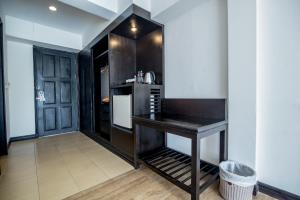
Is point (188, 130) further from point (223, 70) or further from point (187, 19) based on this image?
point (187, 19)

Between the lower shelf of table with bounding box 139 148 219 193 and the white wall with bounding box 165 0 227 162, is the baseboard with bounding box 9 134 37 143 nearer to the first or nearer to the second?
the lower shelf of table with bounding box 139 148 219 193

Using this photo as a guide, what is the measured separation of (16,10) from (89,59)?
55.4 inches

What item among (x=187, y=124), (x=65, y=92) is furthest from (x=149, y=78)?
(x=65, y=92)

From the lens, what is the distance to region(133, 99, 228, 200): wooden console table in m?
1.20

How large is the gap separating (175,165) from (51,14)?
3363mm

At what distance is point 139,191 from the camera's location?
142 centimetres

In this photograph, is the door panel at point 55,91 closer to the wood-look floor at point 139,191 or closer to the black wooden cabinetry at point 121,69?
the black wooden cabinetry at point 121,69

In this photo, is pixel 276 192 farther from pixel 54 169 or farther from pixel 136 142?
pixel 54 169

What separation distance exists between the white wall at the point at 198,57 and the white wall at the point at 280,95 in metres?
0.38

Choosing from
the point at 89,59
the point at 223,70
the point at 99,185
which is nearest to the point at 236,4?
the point at 223,70

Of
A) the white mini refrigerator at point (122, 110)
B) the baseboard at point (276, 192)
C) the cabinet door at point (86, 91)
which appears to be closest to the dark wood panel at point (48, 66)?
the cabinet door at point (86, 91)

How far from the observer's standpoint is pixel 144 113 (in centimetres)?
201

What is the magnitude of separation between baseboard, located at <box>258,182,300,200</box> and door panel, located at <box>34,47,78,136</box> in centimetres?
391

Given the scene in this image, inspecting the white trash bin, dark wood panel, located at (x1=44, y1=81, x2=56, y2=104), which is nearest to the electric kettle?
the white trash bin
